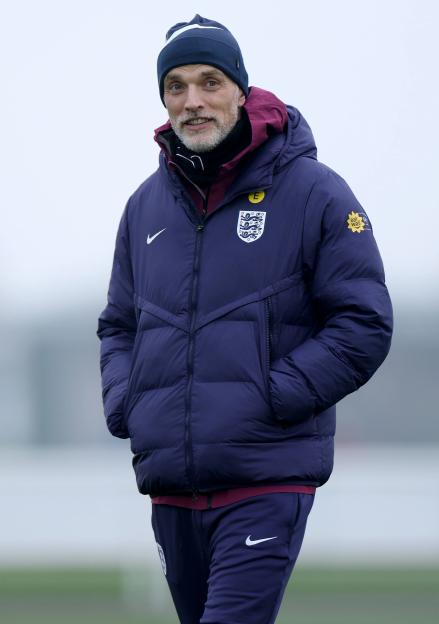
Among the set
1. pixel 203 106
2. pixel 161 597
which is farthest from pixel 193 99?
pixel 161 597

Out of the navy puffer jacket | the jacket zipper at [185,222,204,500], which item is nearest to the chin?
the navy puffer jacket

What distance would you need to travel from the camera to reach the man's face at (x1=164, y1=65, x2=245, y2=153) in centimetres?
511

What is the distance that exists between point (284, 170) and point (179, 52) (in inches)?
18.8

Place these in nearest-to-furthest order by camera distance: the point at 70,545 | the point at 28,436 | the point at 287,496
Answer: the point at 287,496
the point at 70,545
the point at 28,436

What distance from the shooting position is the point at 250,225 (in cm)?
505

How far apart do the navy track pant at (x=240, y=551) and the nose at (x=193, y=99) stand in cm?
118

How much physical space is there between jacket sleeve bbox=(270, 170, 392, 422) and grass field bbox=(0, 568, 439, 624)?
255 inches

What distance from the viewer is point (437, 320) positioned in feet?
100

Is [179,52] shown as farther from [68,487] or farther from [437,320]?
[437,320]

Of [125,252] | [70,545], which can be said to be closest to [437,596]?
[70,545]

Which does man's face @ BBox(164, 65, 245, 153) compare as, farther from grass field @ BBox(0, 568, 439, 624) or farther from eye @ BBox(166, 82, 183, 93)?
grass field @ BBox(0, 568, 439, 624)

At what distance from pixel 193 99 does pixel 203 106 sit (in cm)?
4

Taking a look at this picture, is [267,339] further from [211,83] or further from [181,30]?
[181,30]

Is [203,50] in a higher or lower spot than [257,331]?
higher
